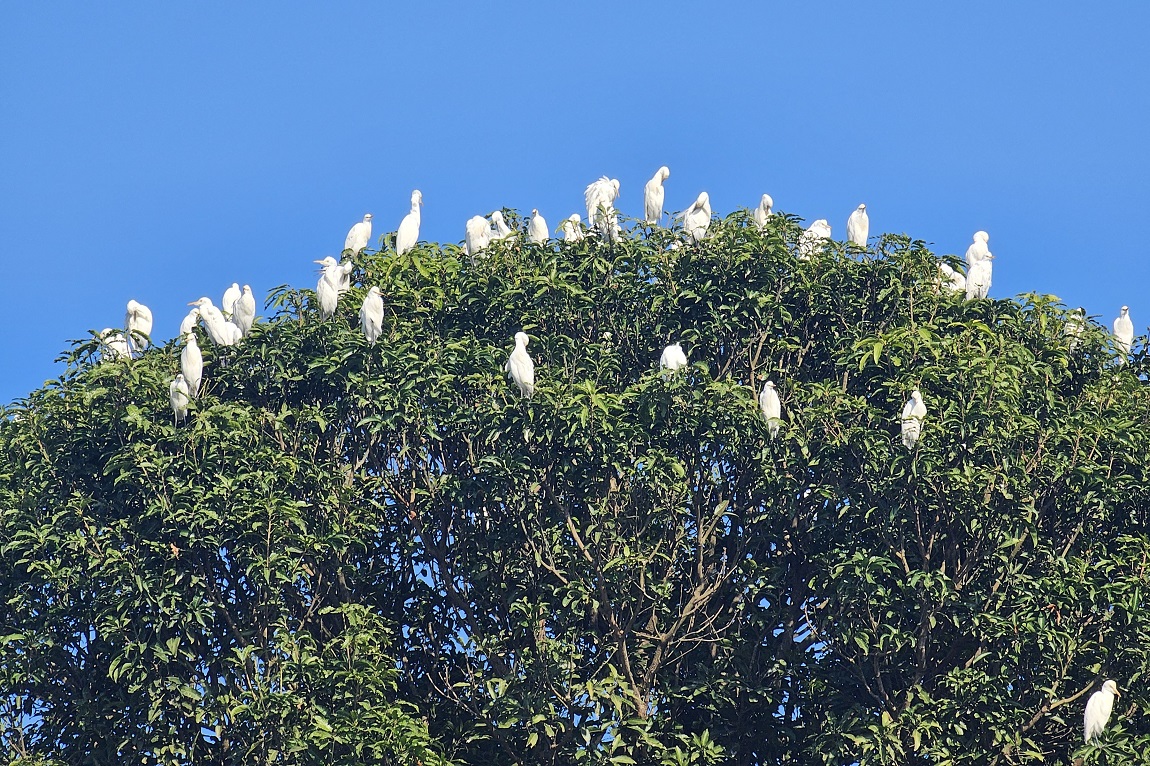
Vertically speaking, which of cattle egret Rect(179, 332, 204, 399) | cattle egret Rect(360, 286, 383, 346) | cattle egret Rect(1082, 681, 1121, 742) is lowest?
cattle egret Rect(1082, 681, 1121, 742)

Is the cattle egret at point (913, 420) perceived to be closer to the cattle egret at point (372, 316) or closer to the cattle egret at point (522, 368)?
the cattle egret at point (522, 368)

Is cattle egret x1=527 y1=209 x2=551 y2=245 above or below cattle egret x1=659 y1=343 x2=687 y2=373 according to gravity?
above

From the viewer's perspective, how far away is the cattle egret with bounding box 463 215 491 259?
2856 centimetres

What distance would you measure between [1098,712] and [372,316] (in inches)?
373

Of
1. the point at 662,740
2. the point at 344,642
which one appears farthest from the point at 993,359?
the point at 344,642

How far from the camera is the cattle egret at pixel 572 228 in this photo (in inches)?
1044

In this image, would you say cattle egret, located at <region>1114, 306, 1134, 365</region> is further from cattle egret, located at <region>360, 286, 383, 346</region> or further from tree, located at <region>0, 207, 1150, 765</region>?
cattle egret, located at <region>360, 286, 383, 346</region>

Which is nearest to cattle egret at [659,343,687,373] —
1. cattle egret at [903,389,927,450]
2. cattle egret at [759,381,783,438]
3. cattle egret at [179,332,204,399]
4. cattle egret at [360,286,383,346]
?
cattle egret at [759,381,783,438]

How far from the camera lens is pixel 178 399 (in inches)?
933

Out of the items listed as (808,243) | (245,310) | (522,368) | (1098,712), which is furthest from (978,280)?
(245,310)

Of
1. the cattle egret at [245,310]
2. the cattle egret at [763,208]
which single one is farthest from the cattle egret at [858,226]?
the cattle egret at [245,310]

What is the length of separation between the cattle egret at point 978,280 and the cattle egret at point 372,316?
24.8ft

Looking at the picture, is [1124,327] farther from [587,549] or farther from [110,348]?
[110,348]

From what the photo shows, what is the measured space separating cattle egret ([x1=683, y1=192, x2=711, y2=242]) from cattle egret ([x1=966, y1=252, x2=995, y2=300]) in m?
3.45
